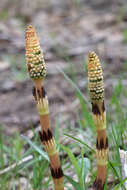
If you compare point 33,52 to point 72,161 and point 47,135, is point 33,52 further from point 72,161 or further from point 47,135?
point 72,161

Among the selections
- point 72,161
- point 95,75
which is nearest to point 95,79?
point 95,75

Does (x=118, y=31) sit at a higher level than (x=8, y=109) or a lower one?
higher

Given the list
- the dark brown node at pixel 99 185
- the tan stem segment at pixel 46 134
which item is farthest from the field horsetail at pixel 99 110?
the tan stem segment at pixel 46 134

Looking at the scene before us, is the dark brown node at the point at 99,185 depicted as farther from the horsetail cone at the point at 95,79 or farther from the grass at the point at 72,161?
the horsetail cone at the point at 95,79

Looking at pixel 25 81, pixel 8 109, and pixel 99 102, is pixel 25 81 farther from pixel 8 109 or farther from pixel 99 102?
pixel 99 102

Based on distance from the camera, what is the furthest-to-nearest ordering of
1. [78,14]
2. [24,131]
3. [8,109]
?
1. [78,14]
2. [8,109]
3. [24,131]

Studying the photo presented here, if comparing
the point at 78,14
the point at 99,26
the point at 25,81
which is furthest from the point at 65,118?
the point at 78,14
